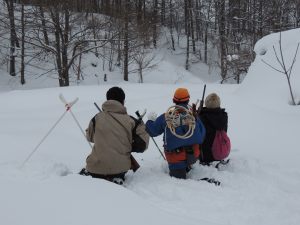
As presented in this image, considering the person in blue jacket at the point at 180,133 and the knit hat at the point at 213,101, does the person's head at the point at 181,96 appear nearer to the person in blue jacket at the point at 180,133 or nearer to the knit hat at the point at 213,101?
the person in blue jacket at the point at 180,133

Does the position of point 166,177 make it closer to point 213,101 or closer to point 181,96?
point 181,96

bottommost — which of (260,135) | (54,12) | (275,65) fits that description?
(260,135)

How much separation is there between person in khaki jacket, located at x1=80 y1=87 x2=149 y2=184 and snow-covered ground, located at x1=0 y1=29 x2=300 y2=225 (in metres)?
0.29

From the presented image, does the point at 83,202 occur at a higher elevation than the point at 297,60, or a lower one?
lower

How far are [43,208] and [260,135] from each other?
5355mm

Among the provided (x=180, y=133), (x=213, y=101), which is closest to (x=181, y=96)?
(x=180, y=133)

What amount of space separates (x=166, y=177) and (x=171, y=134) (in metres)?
0.58

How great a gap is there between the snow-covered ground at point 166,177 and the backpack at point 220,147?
224 millimetres

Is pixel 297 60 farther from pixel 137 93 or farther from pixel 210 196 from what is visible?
pixel 210 196

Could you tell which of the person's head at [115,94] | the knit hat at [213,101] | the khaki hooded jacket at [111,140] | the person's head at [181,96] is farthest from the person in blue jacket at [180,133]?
the knit hat at [213,101]

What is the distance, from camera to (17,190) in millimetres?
3678

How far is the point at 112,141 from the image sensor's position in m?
4.89

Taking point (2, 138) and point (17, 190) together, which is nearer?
point (17, 190)

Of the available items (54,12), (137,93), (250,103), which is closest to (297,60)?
(250,103)
